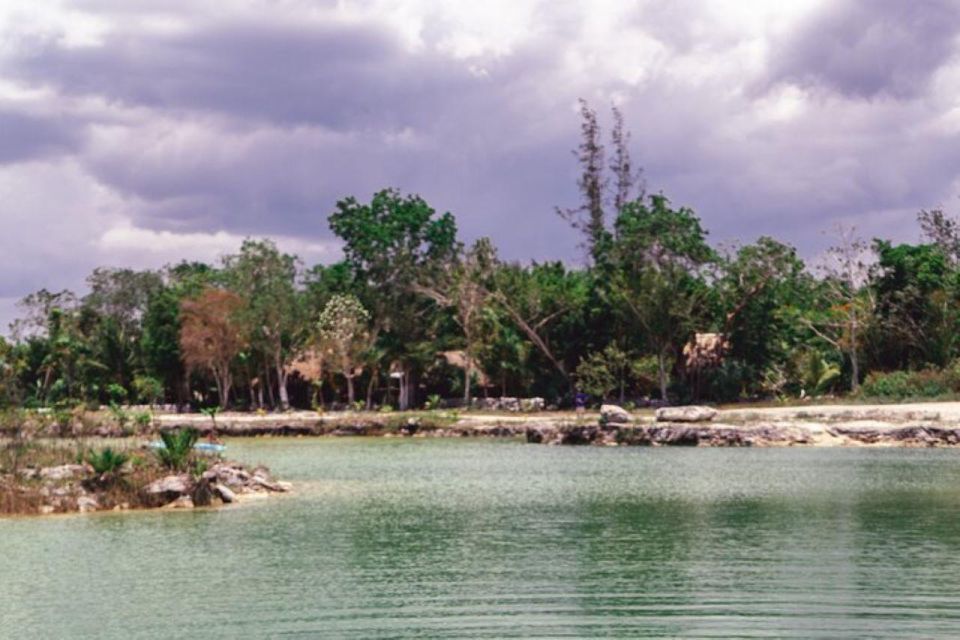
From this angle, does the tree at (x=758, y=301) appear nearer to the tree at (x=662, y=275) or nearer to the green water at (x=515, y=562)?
the tree at (x=662, y=275)

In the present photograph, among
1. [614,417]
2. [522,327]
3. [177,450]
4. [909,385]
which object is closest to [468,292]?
[522,327]

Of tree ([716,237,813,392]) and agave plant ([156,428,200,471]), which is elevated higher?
tree ([716,237,813,392])

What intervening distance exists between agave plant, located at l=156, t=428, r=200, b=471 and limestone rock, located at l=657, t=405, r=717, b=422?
1144 inches

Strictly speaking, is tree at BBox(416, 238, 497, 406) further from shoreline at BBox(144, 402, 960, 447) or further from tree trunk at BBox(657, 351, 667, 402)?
tree trunk at BBox(657, 351, 667, 402)

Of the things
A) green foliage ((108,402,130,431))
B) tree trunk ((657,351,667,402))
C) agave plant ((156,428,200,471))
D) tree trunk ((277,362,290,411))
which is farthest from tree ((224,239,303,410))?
agave plant ((156,428,200,471))

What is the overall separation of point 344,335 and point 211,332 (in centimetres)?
818

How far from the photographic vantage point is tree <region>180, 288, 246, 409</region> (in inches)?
2844

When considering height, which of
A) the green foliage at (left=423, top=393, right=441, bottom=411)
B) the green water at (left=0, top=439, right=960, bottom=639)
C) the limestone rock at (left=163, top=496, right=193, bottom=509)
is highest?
the green foliage at (left=423, top=393, right=441, bottom=411)

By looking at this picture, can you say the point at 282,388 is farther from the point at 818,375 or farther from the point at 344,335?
the point at 818,375

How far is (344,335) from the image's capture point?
7175 centimetres

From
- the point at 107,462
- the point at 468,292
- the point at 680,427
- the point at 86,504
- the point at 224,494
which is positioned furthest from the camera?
the point at 468,292

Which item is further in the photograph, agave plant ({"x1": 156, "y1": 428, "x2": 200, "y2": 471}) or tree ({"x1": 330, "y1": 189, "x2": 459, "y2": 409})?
tree ({"x1": 330, "y1": 189, "x2": 459, "y2": 409})

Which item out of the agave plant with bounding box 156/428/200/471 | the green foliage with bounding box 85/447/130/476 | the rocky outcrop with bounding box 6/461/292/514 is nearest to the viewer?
the rocky outcrop with bounding box 6/461/292/514

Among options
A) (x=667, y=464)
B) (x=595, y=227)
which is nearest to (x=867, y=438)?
(x=667, y=464)
